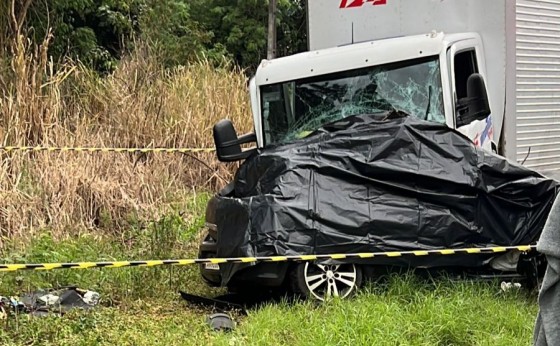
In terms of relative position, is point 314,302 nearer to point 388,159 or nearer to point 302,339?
point 302,339

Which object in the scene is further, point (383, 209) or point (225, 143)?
point (225, 143)

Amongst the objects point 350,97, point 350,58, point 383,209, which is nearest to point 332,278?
point 383,209

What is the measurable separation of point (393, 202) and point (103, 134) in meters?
5.28

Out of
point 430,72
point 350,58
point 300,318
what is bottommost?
point 300,318

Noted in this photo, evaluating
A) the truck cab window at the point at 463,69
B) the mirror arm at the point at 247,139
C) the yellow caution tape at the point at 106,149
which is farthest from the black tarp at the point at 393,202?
the yellow caution tape at the point at 106,149

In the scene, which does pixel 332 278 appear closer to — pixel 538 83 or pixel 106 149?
pixel 538 83

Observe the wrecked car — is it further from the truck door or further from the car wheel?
the truck door

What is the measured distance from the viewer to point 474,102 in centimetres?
562

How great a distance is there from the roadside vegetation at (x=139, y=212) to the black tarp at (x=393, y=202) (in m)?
0.38

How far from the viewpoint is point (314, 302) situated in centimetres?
516

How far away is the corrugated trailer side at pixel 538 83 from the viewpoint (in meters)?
6.77

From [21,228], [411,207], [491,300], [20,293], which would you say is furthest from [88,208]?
[491,300]

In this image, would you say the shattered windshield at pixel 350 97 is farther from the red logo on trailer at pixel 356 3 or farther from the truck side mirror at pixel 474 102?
the red logo on trailer at pixel 356 3

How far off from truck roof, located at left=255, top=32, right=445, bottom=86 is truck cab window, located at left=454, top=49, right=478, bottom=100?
269mm
